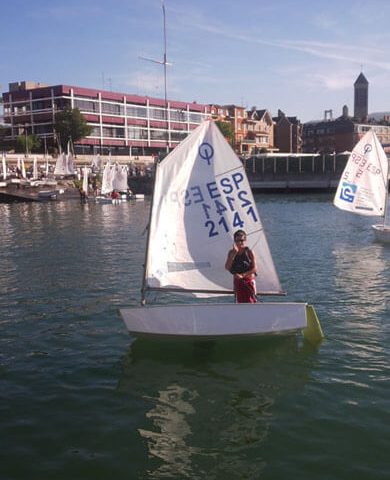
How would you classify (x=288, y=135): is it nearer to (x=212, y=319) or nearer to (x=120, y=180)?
(x=120, y=180)

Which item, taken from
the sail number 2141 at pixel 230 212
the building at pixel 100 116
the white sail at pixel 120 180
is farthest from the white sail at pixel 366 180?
the building at pixel 100 116

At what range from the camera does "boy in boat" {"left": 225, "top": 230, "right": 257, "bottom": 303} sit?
1352cm

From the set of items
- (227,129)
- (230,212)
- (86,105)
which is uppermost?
(86,105)

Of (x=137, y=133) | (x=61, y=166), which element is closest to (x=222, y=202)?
(x=61, y=166)

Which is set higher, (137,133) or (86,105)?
(86,105)

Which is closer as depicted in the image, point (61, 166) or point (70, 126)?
point (61, 166)

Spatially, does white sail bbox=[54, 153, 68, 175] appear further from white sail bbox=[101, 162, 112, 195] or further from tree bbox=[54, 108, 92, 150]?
tree bbox=[54, 108, 92, 150]

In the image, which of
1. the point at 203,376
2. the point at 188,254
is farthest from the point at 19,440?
the point at 188,254

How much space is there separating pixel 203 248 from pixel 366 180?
2317 cm

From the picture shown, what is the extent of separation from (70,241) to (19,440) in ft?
88.5

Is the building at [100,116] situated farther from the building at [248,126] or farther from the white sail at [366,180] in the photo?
the white sail at [366,180]

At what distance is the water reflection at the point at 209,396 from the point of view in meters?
9.05

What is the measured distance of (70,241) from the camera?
1414 inches

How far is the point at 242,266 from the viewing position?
44.7 feet
